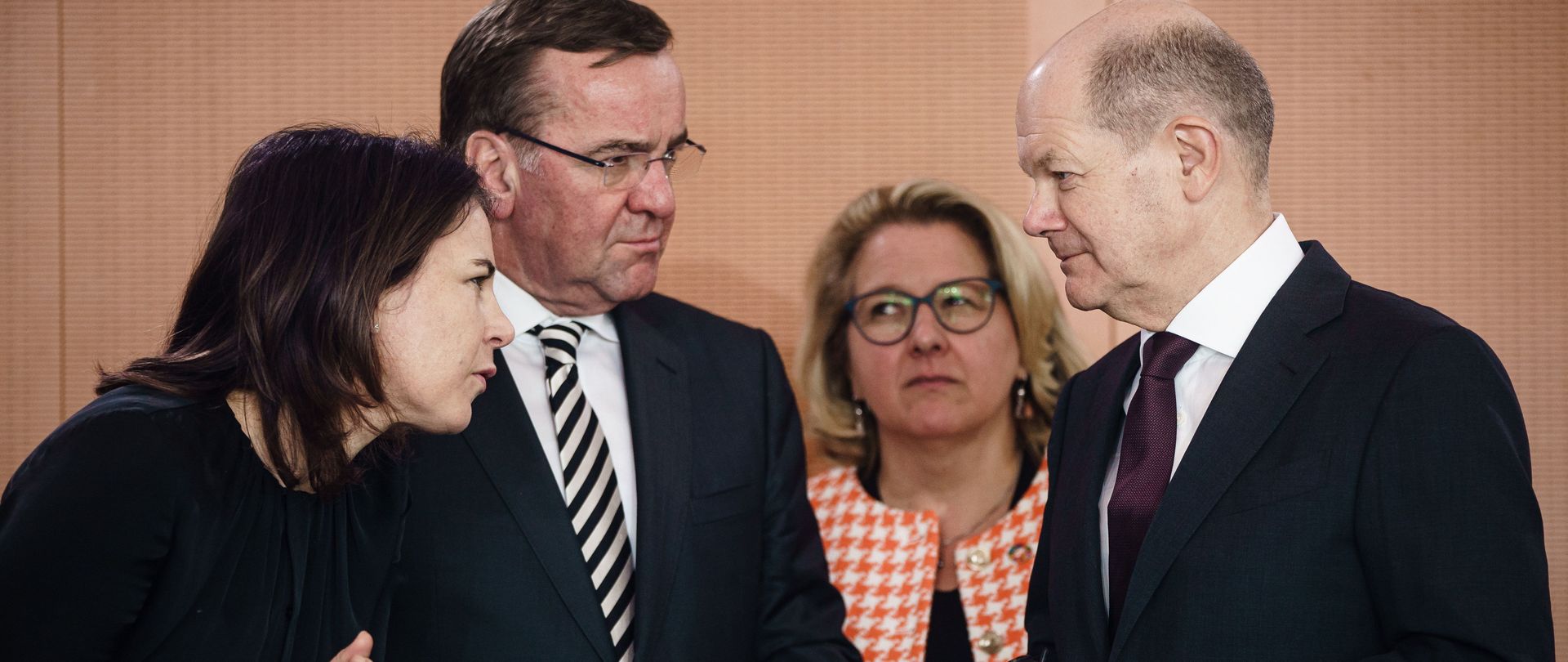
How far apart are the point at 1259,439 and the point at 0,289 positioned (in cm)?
328

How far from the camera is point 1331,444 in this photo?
61.6 inches

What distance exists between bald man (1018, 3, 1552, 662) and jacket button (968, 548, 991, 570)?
76 centimetres

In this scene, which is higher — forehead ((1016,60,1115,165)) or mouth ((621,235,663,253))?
forehead ((1016,60,1115,165))

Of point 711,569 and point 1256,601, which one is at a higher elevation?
point 1256,601

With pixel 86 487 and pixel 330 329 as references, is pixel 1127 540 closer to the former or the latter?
pixel 330 329

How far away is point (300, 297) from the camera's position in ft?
5.29

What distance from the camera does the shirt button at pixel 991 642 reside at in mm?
2695

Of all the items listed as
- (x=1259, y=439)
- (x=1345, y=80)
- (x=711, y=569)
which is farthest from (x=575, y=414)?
(x=1345, y=80)

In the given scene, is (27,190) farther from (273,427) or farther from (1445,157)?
(1445,157)

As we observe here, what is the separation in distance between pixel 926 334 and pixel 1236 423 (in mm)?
1327

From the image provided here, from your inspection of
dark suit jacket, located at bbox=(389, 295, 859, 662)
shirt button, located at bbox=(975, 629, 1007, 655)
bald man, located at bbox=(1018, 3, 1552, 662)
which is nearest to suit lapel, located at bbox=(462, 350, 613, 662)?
dark suit jacket, located at bbox=(389, 295, 859, 662)

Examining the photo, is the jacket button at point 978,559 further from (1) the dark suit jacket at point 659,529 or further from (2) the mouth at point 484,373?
(2) the mouth at point 484,373

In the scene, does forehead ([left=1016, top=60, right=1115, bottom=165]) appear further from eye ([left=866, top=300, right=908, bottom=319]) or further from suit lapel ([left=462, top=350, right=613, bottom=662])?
eye ([left=866, top=300, right=908, bottom=319])

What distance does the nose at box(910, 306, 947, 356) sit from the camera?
2938 mm
